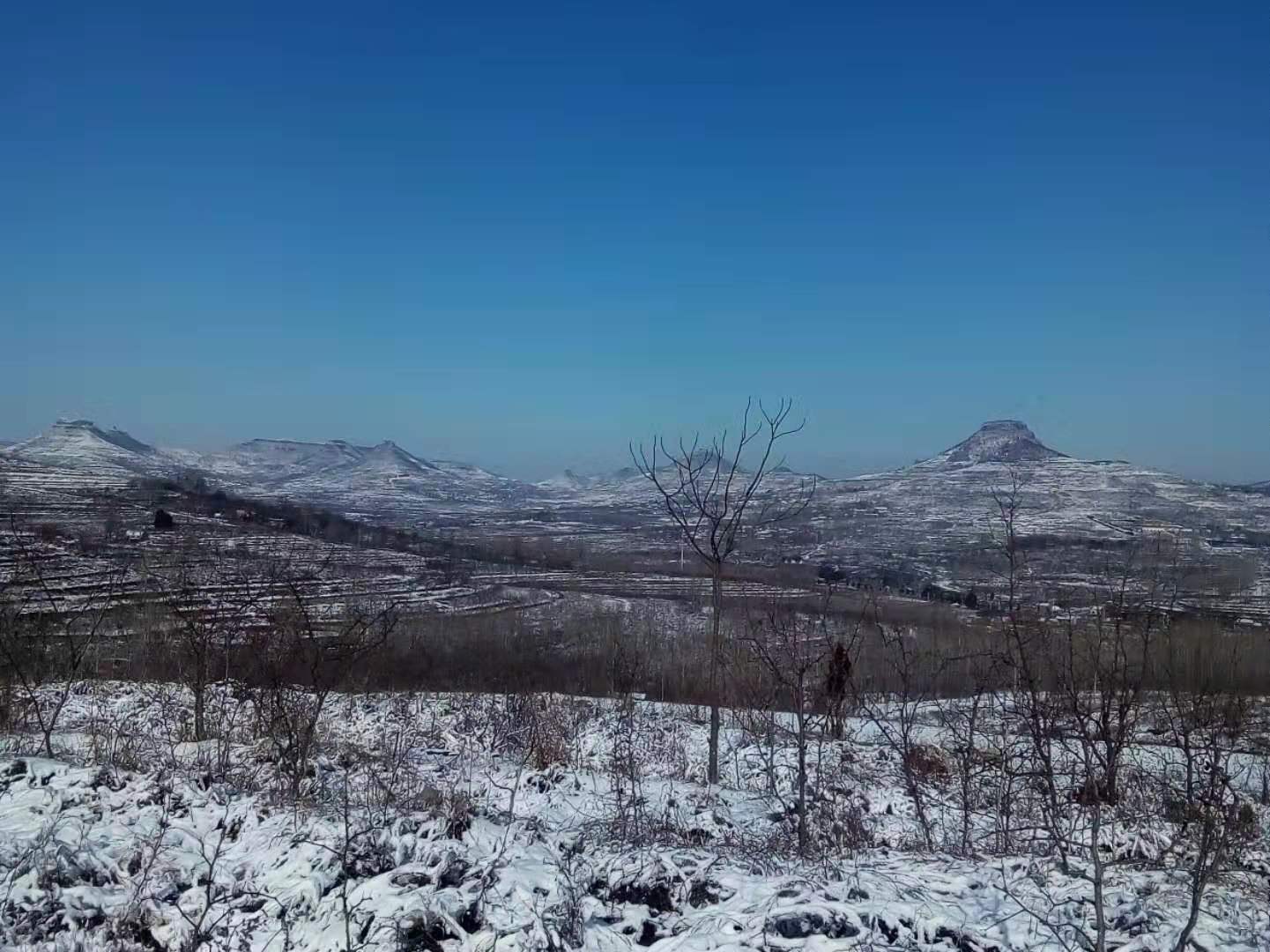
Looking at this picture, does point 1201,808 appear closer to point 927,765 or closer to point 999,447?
point 927,765

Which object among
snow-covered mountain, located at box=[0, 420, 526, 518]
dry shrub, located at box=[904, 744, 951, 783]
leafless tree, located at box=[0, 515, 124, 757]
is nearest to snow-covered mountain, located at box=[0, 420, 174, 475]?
snow-covered mountain, located at box=[0, 420, 526, 518]

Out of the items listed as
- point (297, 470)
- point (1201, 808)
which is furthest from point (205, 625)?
point (297, 470)

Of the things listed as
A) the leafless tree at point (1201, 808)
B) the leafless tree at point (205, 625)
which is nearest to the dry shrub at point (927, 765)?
the leafless tree at point (1201, 808)

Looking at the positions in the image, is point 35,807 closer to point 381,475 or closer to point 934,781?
point 934,781

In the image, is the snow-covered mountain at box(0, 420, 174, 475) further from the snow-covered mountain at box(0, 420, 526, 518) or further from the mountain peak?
the mountain peak

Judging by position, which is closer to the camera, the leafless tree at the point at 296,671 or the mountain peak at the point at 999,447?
the leafless tree at the point at 296,671

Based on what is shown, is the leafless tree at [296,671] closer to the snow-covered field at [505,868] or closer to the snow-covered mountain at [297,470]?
the snow-covered field at [505,868]

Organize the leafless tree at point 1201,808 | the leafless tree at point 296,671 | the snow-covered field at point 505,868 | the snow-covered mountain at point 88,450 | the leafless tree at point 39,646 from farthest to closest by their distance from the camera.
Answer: the snow-covered mountain at point 88,450 → the leafless tree at point 39,646 → the leafless tree at point 296,671 → the snow-covered field at point 505,868 → the leafless tree at point 1201,808
